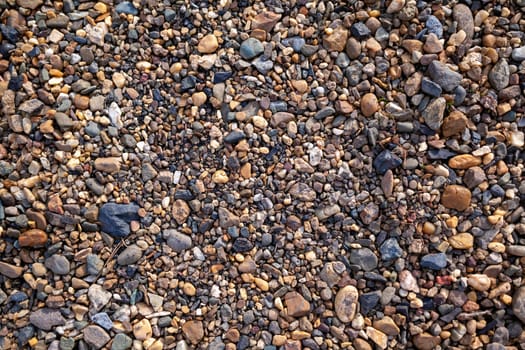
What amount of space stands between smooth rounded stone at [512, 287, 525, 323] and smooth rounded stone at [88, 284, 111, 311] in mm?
1783

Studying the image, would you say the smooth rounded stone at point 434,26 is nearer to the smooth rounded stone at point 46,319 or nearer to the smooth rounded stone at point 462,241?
the smooth rounded stone at point 462,241

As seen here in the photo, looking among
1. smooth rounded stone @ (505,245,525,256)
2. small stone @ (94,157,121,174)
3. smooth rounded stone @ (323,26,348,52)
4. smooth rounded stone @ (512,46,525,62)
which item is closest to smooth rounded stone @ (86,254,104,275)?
small stone @ (94,157,121,174)

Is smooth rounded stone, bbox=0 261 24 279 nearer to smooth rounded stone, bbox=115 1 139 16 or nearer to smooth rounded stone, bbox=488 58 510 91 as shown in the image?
smooth rounded stone, bbox=115 1 139 16

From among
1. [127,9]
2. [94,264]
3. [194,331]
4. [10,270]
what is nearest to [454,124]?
[194,331]

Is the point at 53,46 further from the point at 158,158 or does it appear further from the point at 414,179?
the point at 414,179

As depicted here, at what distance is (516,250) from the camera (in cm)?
239

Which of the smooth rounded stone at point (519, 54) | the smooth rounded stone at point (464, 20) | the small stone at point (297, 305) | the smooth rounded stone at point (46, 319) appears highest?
the smooth rounded stone at point (464, 20)

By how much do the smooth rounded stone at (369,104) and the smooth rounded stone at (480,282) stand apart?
0.86 m

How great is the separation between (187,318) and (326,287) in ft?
2.08

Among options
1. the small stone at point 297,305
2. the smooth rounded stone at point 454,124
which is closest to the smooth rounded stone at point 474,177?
the smooth rounded stone at point 454,124

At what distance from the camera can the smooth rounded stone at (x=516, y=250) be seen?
2.38 meters

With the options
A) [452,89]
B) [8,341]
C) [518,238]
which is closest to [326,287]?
[518,238]

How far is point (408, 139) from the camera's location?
2451 millimetres

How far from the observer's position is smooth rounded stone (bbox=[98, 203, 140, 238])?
2393 millimetres
